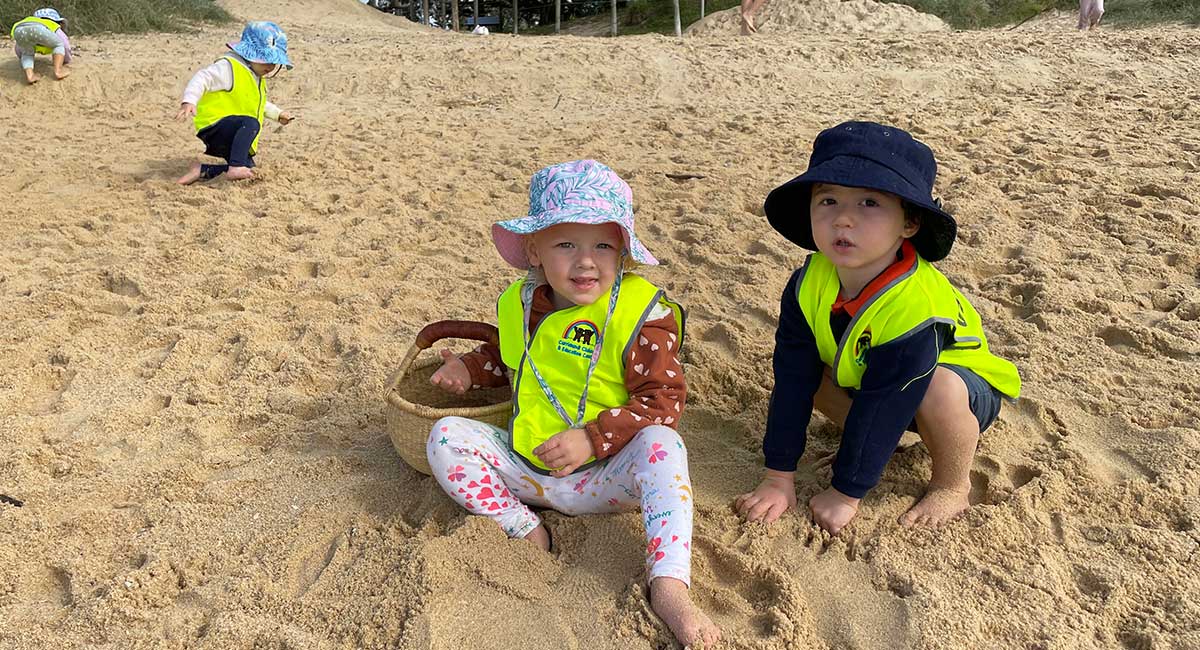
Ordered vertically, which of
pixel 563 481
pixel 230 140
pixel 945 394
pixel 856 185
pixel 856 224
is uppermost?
pixel 856 185

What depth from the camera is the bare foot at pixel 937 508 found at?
2.19 m

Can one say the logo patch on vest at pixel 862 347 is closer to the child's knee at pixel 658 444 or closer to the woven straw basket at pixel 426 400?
the child's knee at pixel 658 444

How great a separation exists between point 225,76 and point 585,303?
424cm

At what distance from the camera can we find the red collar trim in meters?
2.09

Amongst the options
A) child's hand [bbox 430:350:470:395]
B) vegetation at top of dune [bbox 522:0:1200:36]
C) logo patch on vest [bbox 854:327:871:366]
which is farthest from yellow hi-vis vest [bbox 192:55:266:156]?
vegetation at top of dune [bbox 522:0:1200:36]

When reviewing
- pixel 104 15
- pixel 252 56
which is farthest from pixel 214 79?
pixel 104 15

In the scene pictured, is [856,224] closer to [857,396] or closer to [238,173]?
[857,396]

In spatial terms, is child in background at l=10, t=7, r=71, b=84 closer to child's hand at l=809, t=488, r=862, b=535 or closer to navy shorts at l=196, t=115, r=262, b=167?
navy shorts at l=196, t=115, r=262, b=167

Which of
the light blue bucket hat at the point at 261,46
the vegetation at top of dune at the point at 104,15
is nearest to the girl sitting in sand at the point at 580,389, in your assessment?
the light blue bucket hat at the point at 261,46

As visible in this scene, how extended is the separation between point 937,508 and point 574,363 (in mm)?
974

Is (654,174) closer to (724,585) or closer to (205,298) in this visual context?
(205,298)

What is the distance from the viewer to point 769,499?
228cm

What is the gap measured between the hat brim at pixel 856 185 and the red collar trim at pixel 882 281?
0.03 metres

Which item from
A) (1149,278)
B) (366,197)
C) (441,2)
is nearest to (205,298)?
(366,197)
